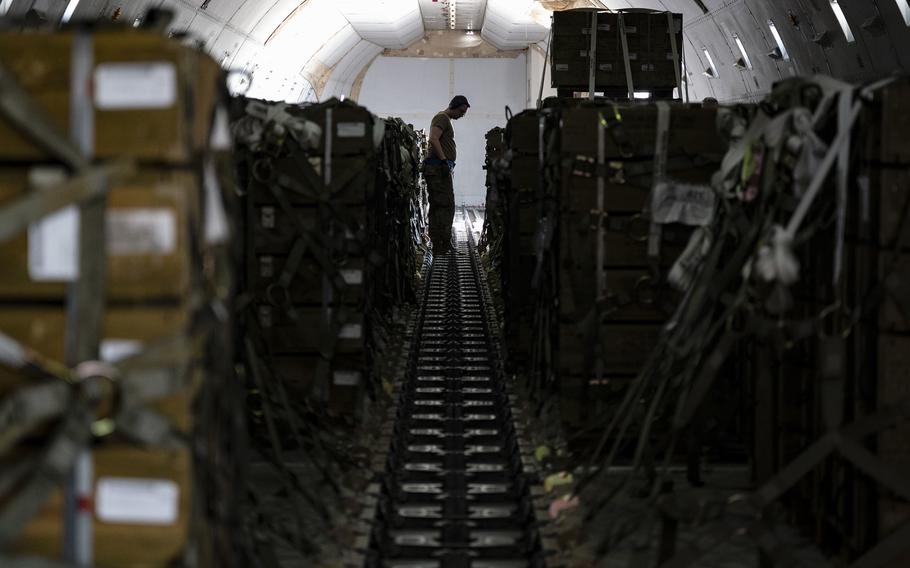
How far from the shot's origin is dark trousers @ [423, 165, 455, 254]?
62.5 ft

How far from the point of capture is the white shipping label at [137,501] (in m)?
A: 3.71

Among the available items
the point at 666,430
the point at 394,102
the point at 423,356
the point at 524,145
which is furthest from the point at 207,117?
the point at 394,102

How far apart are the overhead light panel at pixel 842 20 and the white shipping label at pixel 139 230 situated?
1166 centimetres

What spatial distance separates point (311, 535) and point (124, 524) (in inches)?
115

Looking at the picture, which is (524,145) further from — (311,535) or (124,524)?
(124,524)

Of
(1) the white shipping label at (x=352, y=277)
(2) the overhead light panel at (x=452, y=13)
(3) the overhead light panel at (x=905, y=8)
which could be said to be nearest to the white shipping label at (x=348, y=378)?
(1) the white shipping label at (x=352, y=277)

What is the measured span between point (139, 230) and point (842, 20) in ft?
39.3

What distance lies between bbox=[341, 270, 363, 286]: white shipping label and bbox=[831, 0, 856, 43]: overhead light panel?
788 centimetres

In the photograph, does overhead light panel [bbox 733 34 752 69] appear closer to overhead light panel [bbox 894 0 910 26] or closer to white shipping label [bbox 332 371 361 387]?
overhead light panel [bbox 894 0 910 26]

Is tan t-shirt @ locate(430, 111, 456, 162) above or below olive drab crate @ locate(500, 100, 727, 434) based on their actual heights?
above

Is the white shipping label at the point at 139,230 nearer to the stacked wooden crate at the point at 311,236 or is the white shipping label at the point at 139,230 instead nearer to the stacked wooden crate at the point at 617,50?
the stacked wooden crate at the point at 311,236

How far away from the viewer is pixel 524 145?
35.5ft

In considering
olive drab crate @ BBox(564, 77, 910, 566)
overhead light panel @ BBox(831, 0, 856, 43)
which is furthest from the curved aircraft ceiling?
olive drab crate @ BBox(564, 77, 910, 566)

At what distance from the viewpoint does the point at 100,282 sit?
3.65m
